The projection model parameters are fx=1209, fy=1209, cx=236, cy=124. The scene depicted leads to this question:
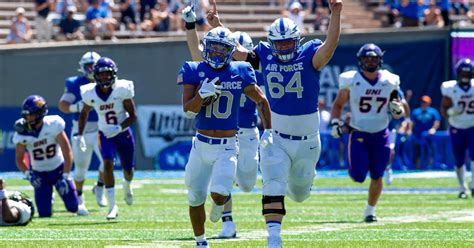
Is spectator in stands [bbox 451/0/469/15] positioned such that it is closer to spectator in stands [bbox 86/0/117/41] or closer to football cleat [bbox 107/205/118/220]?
spectator in stands [bbox 86/0/117/41]

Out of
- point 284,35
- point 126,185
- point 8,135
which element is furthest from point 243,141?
point 8,135

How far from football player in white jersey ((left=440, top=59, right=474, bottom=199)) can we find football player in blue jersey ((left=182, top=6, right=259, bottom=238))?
560 cm

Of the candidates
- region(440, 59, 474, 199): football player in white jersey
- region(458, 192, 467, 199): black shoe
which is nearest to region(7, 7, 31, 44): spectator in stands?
region(440, 59, 474, 199): football player in white jersey

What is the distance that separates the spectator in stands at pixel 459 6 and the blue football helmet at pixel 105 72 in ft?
46.9

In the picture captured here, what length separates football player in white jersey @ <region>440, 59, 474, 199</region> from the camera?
16.0 m

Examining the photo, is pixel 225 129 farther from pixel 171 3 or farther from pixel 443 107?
pixel 171 3

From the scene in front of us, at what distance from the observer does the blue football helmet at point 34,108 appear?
13112 mm

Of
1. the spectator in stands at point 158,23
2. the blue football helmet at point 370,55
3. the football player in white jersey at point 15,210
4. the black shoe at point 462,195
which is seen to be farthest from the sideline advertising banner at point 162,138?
the football player in white jersey at point 15,210

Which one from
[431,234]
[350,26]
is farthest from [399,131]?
[431,234]

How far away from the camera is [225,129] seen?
902 centimetres

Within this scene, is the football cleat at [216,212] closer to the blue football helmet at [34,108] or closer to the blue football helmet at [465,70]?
the blue football helmet at [34,108]

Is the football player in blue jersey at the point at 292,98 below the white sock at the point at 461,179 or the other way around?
the other way around

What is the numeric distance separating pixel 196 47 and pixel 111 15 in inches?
597

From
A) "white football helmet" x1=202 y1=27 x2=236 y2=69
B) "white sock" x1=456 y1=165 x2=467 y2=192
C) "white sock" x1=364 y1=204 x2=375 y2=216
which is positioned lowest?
"white sock" x1=456 y1=165 x2=467 y2=192
